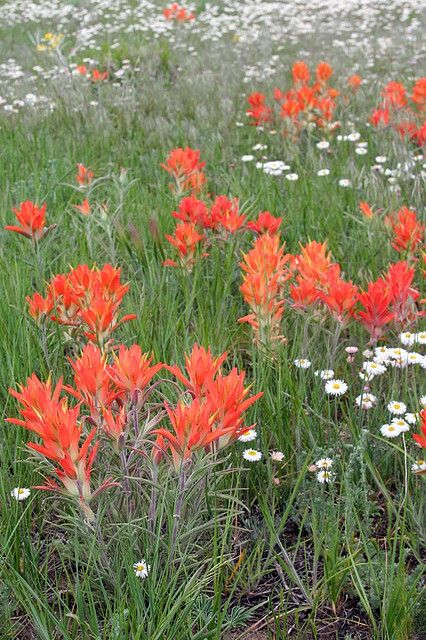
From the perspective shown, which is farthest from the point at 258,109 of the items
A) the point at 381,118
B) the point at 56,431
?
the point at 56,431

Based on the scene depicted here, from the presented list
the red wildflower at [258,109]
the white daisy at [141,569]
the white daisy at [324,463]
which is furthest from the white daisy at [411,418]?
the red wildflower at [258,109]

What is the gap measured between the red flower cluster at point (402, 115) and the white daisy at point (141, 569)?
3.03 m

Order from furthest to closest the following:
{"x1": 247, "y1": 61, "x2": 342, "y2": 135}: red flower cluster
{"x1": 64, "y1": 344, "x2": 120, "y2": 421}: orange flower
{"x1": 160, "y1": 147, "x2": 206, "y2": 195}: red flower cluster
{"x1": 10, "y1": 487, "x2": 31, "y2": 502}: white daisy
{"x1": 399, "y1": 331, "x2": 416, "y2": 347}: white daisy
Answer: {"x1": 247, "y1": 61, "x2": 342, "y2": 135}: red flower cluster, {"x1": 160, "y1": 147, "x2": 206, "y2": 195}: red flower cluster, {"x1": 399, "y1": 331, "x2": 416, "y2": 347}: white daisy, {"x1": 10, "y1": 487, "x2": 31, "y2": 502}: white daisy, {"x1": 64, "y1": 344, "x2": 120, "y2": 421}: orange flower

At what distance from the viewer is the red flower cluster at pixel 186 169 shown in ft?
10.3

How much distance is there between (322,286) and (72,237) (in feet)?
4.36

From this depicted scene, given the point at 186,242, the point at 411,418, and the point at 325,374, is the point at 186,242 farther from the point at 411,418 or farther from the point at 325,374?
the point at 411,418

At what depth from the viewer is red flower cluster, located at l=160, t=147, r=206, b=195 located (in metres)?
3.13

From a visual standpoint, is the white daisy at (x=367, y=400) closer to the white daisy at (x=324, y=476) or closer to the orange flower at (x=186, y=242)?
the white daisy at (x=324, y=476)

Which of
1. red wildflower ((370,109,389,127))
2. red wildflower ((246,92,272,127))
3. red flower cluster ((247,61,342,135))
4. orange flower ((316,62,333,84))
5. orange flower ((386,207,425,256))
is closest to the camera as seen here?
orange flower ((386,207,425,256))

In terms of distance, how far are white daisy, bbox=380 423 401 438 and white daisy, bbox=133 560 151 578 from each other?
744 millimetres

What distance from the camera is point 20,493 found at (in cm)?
174

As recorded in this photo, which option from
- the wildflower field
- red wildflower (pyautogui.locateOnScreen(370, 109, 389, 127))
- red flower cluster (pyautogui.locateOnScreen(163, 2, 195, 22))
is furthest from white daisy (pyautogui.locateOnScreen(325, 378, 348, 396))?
red flower cluster (pyautogui.locateOnScreen(163, 2, 195, 22))

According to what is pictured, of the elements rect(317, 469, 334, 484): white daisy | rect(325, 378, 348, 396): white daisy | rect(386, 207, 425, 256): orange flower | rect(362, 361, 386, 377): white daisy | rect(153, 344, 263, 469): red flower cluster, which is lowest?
rect(317, 469, 334, 484): white daisy

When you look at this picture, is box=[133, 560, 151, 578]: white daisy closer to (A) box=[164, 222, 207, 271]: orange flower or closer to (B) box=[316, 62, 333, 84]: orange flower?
(A) box=[164, 222, 207, 271]: orange flower
